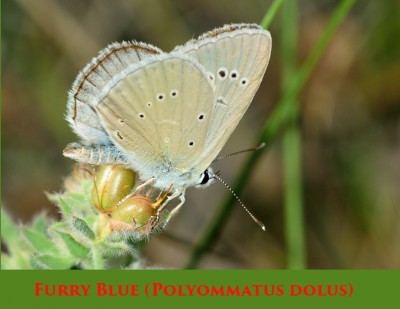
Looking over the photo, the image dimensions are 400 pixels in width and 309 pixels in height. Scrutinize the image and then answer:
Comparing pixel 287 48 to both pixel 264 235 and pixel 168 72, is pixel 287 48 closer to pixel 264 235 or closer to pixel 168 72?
pixel 168 72

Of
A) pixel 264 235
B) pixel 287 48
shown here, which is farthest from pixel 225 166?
pixel 287 48

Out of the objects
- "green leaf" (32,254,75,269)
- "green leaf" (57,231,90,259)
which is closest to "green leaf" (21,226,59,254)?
"green leaf" (32,254,75,269)

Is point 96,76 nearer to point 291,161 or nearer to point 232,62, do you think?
point 232,62

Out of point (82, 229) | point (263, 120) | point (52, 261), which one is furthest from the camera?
point (263, 120)

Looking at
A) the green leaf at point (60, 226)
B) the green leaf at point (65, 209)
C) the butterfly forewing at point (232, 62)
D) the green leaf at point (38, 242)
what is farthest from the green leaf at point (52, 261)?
the butterfly forewing at point (232, 62)

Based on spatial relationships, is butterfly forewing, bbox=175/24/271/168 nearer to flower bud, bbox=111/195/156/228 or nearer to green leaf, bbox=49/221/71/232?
flower bud, bbox=111/195/156/228

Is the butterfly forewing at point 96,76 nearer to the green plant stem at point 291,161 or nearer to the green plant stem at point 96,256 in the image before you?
the green plant stem at point 96,256

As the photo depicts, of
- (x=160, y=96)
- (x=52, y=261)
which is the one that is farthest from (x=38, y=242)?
(x=160, y=96)
